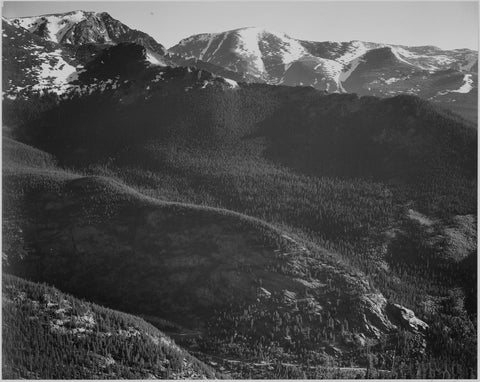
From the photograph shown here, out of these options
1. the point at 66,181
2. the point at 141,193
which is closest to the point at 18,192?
the point at 66,181

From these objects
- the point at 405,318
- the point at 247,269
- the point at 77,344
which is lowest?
the point at 405,318

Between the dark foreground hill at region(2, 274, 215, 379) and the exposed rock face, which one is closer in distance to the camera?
the dark foreground hill at region(2, 274, 215, 379)

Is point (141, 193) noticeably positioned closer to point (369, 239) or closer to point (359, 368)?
point (369, 239)

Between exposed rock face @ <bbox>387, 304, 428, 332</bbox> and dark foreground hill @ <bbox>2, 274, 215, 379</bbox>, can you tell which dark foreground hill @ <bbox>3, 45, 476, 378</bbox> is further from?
dark foreground hill @ <bbox>2, 274, 215, 379</bbox>

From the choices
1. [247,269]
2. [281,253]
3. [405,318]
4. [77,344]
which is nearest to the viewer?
[77,344]

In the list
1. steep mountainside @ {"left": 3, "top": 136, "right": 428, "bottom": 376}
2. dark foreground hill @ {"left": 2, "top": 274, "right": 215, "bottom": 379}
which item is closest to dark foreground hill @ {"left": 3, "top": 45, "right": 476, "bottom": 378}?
steep mountainside @ {"left": 3, "top": 136, "right": 428, "bottom": 376}

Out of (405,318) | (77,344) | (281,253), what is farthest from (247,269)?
(77,344)

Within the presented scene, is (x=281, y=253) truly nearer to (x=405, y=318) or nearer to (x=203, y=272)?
(x=203, y=272)
